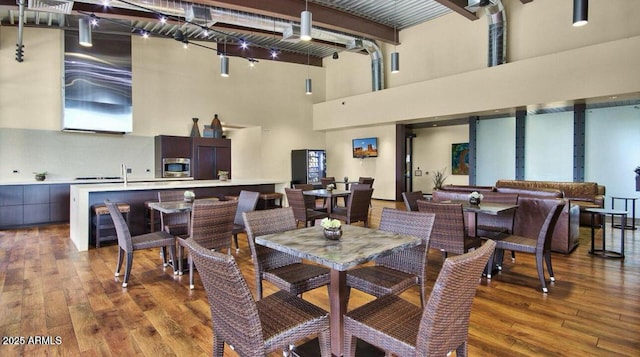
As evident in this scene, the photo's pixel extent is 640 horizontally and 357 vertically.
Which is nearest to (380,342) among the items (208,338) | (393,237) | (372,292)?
(372,292)

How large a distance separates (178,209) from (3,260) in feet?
8.67

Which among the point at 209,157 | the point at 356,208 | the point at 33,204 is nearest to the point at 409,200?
the point at 356,208

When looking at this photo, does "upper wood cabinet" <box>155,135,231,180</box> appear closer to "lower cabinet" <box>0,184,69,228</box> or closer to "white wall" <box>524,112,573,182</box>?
"lower cabinet" <box>0,184,69,228</box>

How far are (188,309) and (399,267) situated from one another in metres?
1.83

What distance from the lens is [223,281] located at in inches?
53.2

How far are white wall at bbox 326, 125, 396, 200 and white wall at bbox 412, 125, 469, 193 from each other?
7.31 feet

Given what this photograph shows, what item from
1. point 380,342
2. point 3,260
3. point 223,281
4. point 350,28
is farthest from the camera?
point 350,28

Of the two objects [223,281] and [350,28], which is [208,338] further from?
[350,28]

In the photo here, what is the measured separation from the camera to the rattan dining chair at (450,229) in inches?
128

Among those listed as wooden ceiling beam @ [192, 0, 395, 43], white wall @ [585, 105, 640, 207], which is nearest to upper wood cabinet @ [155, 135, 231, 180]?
wooden ceiling beam @ [192, 0, 395, 43]

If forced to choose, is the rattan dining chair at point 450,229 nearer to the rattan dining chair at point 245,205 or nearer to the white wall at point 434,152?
the rattan dining chair at point 245,205

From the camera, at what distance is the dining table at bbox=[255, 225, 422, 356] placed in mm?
1659

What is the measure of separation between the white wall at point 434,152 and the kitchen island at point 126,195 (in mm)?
7340

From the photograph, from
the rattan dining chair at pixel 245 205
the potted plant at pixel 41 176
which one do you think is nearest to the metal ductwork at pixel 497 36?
the rattan dining chair at pixel 245 205
